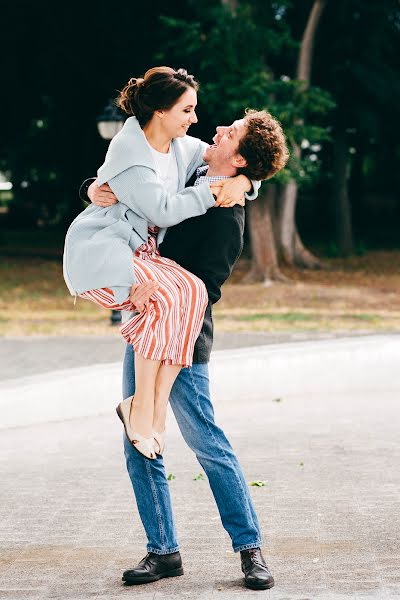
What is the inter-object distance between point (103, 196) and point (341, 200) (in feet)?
102

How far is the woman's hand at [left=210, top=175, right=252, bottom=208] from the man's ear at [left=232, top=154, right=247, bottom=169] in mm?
50

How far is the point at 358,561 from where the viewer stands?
5262mm

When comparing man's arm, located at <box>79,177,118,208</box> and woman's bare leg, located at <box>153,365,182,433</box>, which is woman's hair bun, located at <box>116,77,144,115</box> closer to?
man's arm, located at <box>79,177,118,208</box>

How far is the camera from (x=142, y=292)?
4.52m

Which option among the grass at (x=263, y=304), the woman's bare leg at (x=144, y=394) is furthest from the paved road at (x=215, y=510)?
the grass at (x=263, y=304)

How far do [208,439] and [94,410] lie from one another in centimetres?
491

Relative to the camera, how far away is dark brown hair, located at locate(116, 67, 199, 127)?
183 inches

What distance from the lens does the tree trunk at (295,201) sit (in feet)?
82.4

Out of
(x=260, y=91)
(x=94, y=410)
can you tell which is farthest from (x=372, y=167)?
(x=94, y=410)

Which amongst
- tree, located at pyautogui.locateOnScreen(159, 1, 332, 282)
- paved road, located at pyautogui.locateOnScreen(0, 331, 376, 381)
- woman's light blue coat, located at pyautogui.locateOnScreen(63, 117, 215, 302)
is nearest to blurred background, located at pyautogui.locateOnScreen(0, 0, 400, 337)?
tree, located at pyautogui.locateOnScreen(159, 1, 332, 282)

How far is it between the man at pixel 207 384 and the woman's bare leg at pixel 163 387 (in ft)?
0.45

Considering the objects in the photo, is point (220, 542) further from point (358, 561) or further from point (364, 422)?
point (364, 422)

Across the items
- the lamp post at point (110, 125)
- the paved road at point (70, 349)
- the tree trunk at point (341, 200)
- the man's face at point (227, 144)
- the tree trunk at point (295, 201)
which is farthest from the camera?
the tree trunk at point (341, 200)

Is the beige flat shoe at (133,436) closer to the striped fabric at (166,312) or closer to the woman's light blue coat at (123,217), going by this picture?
the striped fabric at (166,312)
